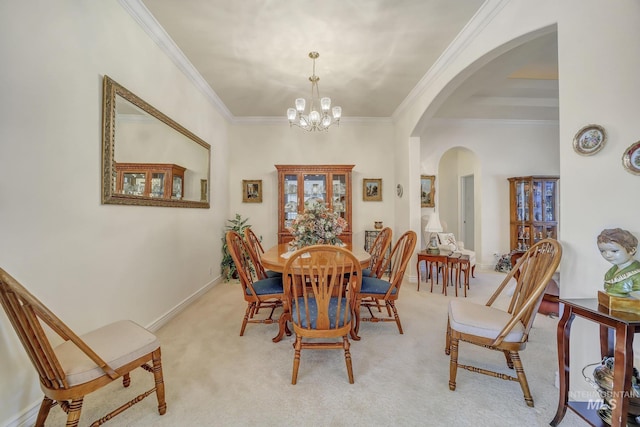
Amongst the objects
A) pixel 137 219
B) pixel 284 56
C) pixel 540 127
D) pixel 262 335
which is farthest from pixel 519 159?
pixel 137 219

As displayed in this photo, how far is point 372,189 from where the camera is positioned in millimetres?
4922

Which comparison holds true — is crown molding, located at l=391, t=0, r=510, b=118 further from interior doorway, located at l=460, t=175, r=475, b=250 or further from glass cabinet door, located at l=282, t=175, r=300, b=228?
interior doorway, located at l=460, t=175, r=475, b=250

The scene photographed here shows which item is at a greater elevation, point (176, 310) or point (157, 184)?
point (157, 184)

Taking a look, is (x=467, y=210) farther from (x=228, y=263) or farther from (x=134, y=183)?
(x=134, y=183)

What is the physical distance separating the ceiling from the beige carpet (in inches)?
112

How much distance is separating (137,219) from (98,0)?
5.31 ft

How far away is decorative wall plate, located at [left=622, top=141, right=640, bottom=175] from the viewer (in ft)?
4.40

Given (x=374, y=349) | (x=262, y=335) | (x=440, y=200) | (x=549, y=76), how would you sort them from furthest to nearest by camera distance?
1. (x=440, y=200)
2. (x=549, y=76)
3. (x=262, y=335)
4. (x=374, y=349)

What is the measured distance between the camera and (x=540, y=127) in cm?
515

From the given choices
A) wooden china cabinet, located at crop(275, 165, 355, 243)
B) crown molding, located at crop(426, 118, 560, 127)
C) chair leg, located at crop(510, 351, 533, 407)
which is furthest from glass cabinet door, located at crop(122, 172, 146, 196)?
crown molding, located at crop(426, 118, 560, 127)

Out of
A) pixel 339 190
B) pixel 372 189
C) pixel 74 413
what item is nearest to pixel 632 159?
pixel 74 413

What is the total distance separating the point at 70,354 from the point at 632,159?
2.96 meters

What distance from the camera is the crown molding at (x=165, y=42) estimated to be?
85.8 inches

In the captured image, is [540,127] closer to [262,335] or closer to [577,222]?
[577,222]
